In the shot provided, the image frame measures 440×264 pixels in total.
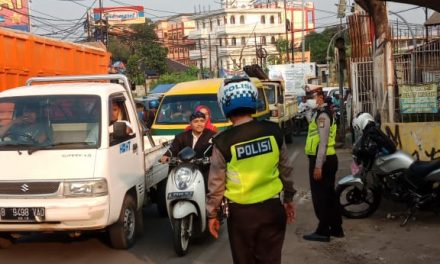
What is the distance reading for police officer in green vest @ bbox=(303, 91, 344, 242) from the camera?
6.73m

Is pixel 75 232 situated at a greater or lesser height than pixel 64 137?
lesser

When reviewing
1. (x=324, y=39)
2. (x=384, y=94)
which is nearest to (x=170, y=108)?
(x=384, y=94)

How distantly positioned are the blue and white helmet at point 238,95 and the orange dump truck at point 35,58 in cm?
744

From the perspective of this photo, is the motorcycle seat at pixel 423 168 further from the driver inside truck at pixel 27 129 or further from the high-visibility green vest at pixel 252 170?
the driver inside truck at pixel 27 129

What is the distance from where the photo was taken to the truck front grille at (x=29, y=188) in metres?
5.98

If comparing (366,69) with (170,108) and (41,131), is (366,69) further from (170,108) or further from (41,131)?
(41,131)

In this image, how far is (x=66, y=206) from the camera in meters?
5.93

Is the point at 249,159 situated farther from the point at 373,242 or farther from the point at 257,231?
the point at 373,242

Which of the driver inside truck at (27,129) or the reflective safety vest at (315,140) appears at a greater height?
the driver inside truck at (27,129)

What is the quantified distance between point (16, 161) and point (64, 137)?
56 centimetres

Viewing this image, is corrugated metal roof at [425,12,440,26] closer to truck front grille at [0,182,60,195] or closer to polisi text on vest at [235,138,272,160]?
truck front grille at [0,182,60,195]

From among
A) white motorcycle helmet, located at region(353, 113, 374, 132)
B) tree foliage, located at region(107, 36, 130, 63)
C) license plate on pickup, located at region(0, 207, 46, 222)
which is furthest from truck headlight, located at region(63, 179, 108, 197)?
tree foliage, located at region(107, 36, 130, 63)

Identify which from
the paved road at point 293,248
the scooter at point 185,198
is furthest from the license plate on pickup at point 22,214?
the scooter at point 185,198

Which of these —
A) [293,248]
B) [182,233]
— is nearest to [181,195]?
[182,233]
